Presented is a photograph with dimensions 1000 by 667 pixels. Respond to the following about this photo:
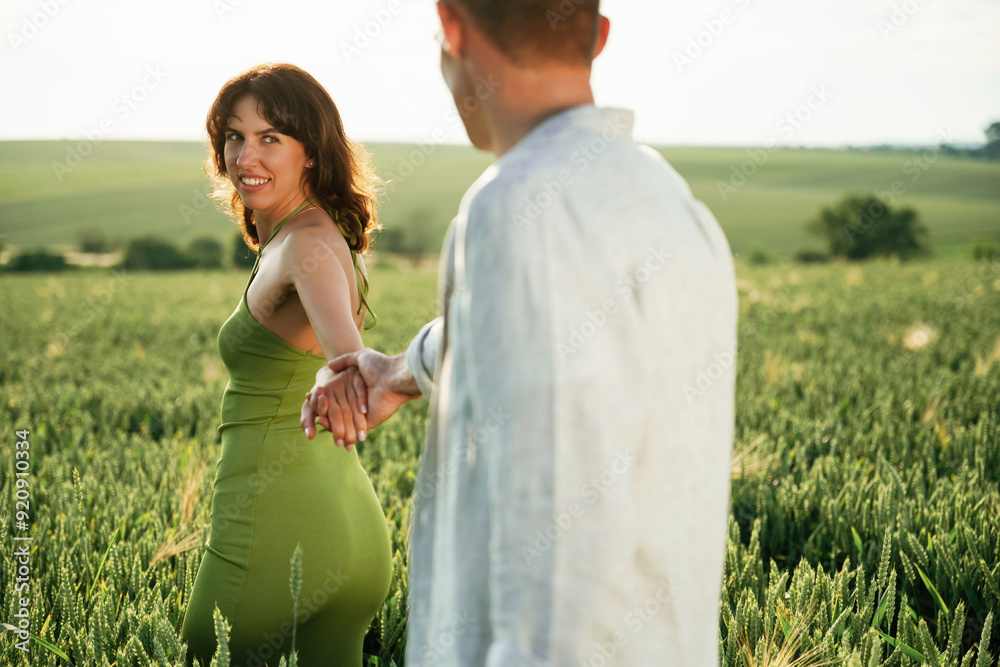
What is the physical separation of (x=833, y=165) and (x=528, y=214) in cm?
7692

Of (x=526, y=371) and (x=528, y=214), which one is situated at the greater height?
(x=528, y=214)

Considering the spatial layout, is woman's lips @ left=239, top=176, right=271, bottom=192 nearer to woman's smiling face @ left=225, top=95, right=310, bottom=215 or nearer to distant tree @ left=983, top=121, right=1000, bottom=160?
woman's smiling face @ left=225, top=95, right=310, bottom=215

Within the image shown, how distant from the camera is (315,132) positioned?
2381 mm

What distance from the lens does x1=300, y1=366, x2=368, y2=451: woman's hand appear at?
70.2 inches

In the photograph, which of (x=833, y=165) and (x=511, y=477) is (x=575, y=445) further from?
(x=833, y=165)

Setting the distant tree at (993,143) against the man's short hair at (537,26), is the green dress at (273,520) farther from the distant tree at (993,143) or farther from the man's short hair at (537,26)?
the distant tree at (993,143)

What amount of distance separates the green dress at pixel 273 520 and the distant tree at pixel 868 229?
4662cm

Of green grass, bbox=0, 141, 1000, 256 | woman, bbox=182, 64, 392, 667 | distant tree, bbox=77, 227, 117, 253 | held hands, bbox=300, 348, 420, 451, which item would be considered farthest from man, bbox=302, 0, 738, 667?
distant tree, bbox=77, 227, 117, 253

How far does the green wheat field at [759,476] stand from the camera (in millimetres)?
2570

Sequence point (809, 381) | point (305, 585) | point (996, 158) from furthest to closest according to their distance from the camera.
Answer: point (996, 158), point (809, 381), point (305, 585)

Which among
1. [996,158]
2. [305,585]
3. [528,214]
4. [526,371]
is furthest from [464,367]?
[996,158]

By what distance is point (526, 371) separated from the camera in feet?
3.52

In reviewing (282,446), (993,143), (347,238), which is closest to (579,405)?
(282,446)

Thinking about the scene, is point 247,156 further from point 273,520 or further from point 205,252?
point 205,252
